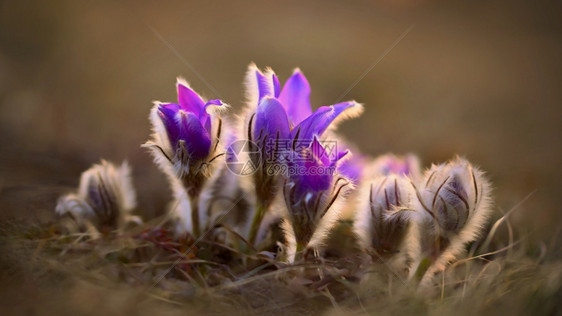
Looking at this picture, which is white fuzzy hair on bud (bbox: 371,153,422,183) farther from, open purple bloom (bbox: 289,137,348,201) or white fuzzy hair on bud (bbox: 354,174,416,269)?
open purple bloom (bbox: 289,137,348,201)

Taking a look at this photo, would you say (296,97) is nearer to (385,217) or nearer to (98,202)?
(385,217)

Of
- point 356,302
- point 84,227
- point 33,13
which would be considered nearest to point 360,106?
point 356,302

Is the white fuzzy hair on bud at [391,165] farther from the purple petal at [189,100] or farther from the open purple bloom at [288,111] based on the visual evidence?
the purple petal at [189,100]

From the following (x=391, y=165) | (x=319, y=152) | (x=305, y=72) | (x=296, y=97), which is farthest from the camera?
(x=305, y=72)

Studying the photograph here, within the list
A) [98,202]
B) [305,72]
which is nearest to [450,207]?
[98,202]

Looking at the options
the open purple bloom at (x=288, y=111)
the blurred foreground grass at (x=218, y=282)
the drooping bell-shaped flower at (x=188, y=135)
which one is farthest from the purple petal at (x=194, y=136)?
the blurred foreground grass at (x=218, y=282)

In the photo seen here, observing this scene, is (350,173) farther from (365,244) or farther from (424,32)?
(424,32)
